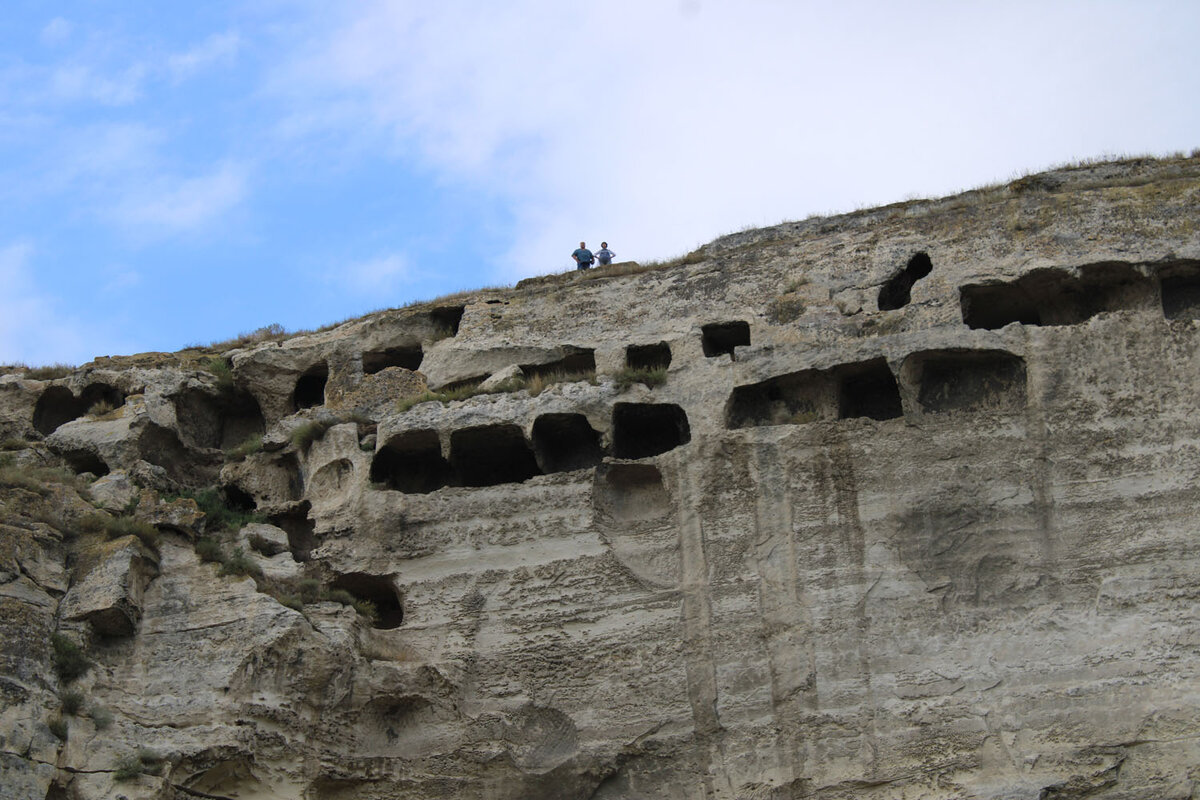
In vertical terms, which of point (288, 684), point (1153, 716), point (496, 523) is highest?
point (496, 523)

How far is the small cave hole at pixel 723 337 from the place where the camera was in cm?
2383

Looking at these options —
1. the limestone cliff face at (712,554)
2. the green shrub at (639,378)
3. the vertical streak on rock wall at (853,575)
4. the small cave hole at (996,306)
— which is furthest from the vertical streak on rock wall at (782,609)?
the small cave hole at (996,306)

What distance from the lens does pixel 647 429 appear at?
23469mm

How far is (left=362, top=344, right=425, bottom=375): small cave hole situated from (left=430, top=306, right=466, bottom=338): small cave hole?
15.4 inches

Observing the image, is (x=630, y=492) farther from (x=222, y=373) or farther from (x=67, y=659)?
(x=222, y=373)

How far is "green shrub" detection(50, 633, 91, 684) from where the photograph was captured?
65.9 ft

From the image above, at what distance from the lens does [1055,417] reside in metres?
20.9

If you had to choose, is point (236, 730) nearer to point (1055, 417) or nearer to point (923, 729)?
point (923, 729)

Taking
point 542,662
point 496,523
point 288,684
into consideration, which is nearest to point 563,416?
point 496,523

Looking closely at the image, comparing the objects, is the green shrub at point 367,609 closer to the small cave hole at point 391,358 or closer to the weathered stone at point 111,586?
the weathered stone at point 111,586

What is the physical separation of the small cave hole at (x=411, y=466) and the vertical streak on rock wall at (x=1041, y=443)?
743 cm

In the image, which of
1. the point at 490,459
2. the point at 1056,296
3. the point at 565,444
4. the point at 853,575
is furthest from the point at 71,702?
the point at 1056,296

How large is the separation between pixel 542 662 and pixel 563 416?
11.0 feet

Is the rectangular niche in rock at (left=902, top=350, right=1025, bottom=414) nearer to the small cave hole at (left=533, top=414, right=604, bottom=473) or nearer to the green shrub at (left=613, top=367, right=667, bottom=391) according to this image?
the green shrub at (left=613, top=367, right=667, bottom=391)
